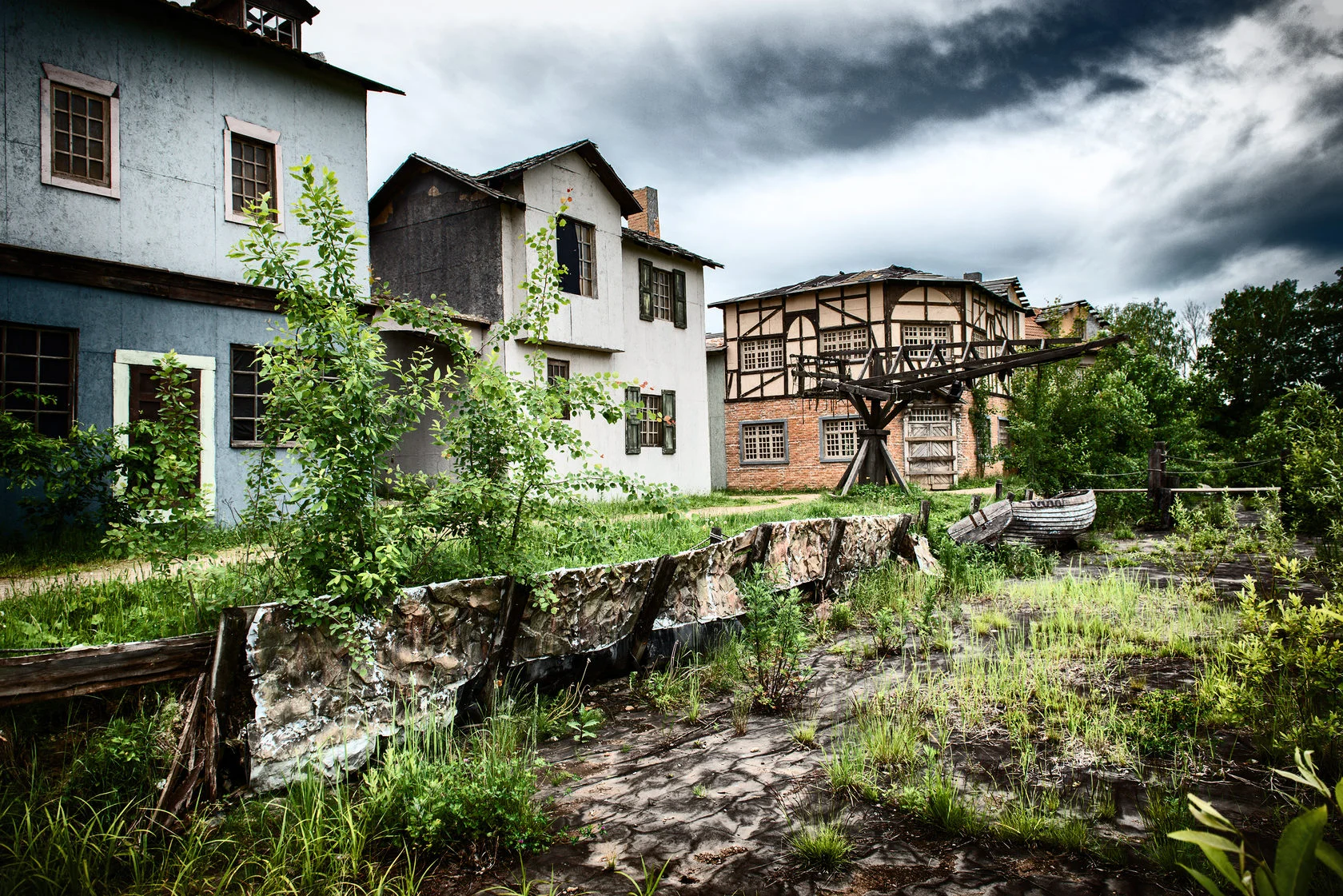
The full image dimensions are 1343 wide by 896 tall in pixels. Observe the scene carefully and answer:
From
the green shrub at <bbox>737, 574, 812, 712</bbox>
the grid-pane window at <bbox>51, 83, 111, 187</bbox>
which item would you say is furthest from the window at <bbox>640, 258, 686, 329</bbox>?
the green shrub at <bbox>737, 574, 812, 712</bbox>

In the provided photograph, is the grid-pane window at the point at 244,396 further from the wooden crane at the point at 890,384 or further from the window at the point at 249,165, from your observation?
the wooden crane at the point at 890,384

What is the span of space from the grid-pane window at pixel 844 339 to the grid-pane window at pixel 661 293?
7.78 metres

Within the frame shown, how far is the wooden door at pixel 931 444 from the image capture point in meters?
26.2

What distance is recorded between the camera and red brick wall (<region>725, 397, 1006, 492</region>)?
26.8 meters

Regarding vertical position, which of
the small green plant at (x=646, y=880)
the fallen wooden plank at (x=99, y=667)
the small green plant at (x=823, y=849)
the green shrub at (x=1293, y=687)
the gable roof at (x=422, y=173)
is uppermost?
the gable roof at (x=422, y=173)

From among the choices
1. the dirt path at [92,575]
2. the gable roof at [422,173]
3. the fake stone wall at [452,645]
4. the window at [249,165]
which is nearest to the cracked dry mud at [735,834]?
the fake stone wall at [452,645]

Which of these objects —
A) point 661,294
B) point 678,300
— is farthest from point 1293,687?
point 678,300

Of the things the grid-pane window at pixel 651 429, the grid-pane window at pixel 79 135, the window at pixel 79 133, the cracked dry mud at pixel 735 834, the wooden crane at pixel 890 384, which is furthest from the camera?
the grid-pane window at pixel 651 429

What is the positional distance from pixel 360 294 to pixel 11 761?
3.06 metres

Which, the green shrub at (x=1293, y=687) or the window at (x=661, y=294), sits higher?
the window at (x=661, y=294)

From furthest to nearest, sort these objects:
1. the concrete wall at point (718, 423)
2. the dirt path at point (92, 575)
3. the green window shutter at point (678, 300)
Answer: the concrete wall at point (718, 423) → the green window shutter at point (678, 300) → the dirt path at point (92, 575)

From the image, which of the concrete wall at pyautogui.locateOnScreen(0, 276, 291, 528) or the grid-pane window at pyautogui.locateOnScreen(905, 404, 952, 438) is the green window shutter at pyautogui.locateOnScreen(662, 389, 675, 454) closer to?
the grid-pane window at pyautogui.locateOnScreen(905, 404, 952, 438)

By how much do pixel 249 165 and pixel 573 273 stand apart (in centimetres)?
703

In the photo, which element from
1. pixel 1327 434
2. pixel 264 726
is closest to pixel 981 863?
pixel 264 726
